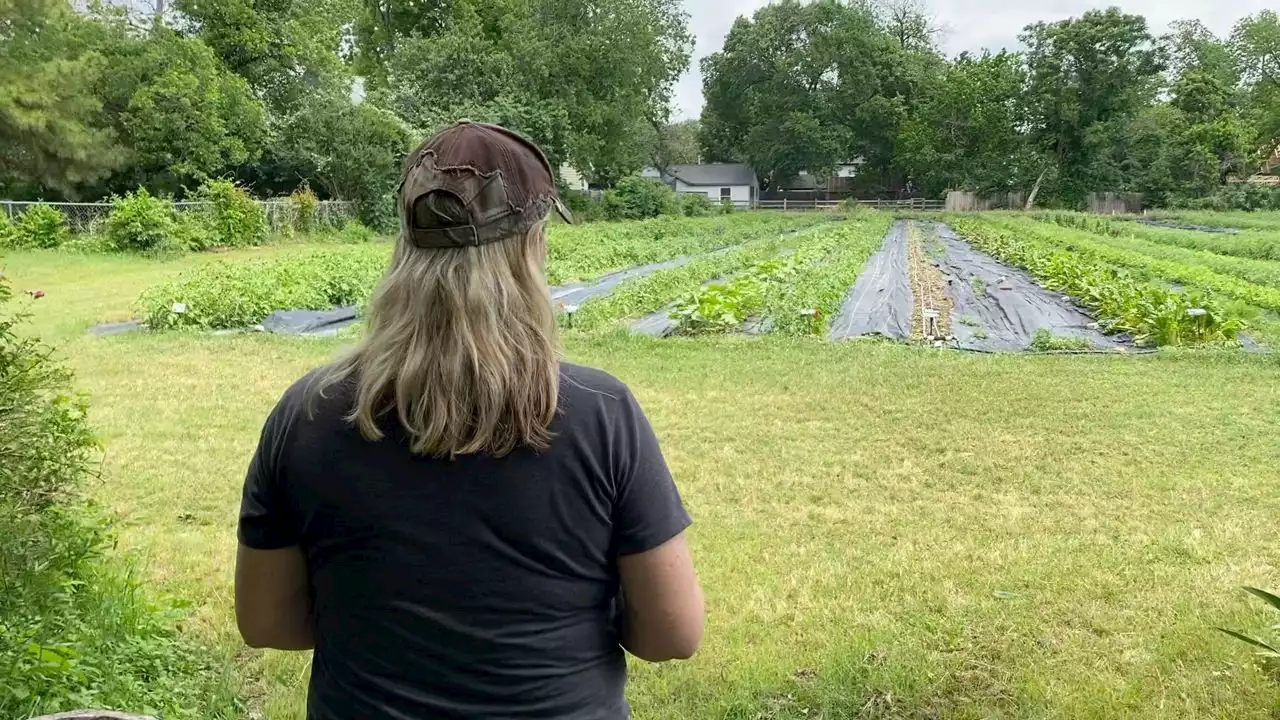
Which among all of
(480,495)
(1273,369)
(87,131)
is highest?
(87,131)

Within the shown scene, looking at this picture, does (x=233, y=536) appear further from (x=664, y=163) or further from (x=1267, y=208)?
(x=664, y=163)

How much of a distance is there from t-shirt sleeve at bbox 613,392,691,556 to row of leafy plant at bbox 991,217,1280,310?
44.4ft

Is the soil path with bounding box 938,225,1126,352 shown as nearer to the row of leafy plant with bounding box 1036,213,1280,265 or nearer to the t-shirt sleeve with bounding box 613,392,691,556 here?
the row of leafy plant with bounding box 1036,213,1280,265

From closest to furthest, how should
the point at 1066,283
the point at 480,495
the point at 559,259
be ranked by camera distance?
1. the point at 480,495
2. the point at 1066,283
3. the point at 559,259

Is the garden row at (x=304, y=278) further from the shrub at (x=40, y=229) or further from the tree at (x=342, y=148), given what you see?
the tree at (x=342, y=148)

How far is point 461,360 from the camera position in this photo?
1225mm

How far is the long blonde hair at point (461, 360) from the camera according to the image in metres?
1.21

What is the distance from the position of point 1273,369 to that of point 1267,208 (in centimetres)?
4162

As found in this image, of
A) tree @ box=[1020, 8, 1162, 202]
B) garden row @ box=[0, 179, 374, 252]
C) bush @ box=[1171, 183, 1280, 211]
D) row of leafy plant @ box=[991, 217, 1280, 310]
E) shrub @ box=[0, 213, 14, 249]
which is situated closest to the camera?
row of leafy plant @ box=[991, 217, 1280, 310]

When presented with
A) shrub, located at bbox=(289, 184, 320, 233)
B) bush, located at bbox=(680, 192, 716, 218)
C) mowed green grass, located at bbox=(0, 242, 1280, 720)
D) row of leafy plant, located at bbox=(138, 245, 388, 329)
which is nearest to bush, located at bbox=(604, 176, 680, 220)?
bush, located at bbox=(680, 192, 716, 218)

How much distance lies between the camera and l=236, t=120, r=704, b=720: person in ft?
4.05

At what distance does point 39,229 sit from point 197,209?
12.0ft

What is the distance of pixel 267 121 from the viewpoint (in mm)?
28312

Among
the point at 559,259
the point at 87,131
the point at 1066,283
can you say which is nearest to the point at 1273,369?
the point at 1066,283
